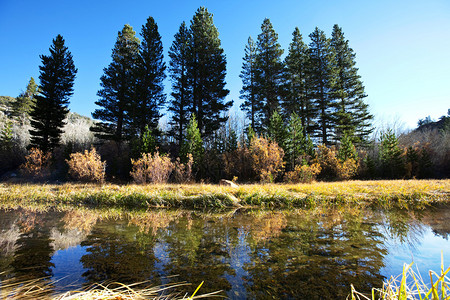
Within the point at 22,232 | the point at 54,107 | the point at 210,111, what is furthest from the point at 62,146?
the point at 22,232

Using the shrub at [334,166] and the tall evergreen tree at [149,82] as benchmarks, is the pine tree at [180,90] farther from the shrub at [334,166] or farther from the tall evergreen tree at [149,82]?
the shrub at [334,166]

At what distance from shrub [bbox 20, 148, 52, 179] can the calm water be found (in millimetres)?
14940

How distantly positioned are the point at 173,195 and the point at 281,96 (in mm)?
19470

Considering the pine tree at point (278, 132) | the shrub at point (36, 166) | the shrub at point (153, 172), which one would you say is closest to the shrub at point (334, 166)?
the pine tree at point (278, 132)

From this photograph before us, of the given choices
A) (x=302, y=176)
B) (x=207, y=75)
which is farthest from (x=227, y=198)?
(x=207, y=75)

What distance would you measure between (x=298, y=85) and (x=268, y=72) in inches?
198

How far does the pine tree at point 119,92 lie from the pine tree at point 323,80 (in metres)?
21.2

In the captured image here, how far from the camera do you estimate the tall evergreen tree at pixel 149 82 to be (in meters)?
21.7

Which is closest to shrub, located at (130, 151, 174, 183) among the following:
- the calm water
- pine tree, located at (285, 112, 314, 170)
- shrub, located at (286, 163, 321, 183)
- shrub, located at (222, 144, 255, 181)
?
shrub, located at (222, 144, 255, 181)

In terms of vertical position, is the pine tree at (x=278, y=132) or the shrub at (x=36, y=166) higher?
the pine tree at (x=278, y=132)

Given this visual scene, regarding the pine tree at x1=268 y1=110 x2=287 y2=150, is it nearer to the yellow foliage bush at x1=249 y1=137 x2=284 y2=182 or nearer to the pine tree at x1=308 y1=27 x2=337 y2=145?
the yellow foliage bush at x1=249 y1=137 x2=284 y2=182

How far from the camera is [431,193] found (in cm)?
915

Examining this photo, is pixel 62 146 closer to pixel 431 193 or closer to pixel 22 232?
pixel 22 232

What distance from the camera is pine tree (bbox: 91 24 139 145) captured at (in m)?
21.7
